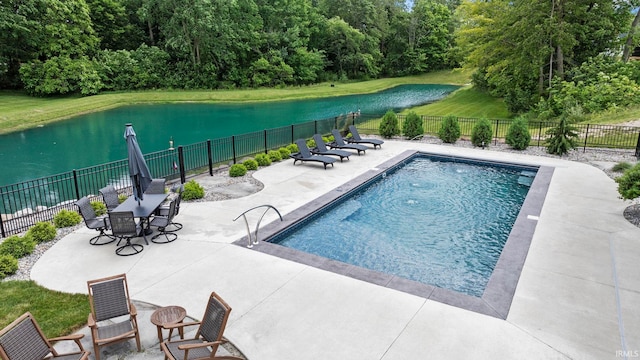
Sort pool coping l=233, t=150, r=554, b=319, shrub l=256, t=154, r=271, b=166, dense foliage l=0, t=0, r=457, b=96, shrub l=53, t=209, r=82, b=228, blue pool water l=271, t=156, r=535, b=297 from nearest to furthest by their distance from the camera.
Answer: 1. pool coping l=233, t=150, r=554, b=319
2. blue pool water l=271, t=156, r=535, b=297
3. shrub l=53, t=209, r=82, b=228
4. shrub l=256, t=154, r=271, b=166
5. dense foliage l=0, t=0, r=457, b=96

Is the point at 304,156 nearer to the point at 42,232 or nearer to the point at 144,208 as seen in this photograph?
the point at 144,208

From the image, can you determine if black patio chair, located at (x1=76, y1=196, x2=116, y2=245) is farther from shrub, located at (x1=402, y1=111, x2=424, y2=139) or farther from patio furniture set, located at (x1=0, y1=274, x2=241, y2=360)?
shrub, located at (x1=402, y1=111, x2=424, y2=139)

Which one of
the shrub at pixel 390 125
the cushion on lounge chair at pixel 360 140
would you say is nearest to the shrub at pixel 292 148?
the cushion on lounge chair at pixel 360 140

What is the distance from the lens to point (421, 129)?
20.5m

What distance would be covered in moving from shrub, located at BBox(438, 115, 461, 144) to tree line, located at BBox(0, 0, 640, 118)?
5396 mm

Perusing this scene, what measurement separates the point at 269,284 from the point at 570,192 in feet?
31.8

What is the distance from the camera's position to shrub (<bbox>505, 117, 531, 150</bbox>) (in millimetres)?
17891

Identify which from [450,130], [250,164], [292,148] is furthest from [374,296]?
[450,130]

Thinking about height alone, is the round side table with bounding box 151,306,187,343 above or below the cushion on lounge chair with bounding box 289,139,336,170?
below

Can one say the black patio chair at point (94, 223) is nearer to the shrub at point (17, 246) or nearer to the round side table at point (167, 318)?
the shrub at point (17, 246)

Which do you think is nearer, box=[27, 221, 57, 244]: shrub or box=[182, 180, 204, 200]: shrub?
box=[27, 221, 57, 244]: shrub

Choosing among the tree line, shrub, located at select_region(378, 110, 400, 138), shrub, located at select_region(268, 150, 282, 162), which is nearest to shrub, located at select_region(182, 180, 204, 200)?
shrub, located at select_region(268, 150, 282, 162)

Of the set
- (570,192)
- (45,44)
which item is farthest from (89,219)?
(45,44)

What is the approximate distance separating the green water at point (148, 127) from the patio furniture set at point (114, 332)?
15.4 m
